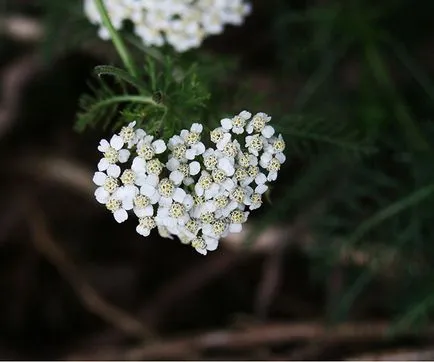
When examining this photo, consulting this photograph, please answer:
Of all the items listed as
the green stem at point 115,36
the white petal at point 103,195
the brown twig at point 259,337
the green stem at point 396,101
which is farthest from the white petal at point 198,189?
the brown twig at point 259,337

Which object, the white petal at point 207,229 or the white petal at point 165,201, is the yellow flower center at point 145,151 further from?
the white petal at point 207,229

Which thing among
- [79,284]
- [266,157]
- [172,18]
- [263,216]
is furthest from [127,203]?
[79,284]

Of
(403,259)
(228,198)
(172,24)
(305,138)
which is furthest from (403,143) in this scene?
(228,198)

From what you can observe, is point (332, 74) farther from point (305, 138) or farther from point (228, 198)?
point (228, 198)

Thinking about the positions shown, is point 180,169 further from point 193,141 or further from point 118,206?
point 118,206

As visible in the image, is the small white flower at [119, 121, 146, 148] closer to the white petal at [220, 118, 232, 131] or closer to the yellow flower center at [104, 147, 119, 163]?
the yellow flower center at [104, 147, 119, 163]
